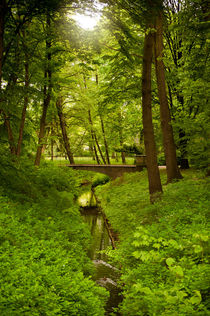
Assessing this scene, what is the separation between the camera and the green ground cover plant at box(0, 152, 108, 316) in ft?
12.3

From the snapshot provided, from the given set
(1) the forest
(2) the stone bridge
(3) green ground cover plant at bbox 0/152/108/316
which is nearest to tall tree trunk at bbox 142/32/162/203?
(1) the forest

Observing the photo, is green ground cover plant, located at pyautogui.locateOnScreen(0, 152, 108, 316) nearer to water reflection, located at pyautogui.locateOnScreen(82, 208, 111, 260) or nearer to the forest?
the forest

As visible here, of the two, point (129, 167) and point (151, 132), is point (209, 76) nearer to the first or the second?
point (151, 132)

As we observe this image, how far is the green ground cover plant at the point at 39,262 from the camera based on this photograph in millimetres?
3763

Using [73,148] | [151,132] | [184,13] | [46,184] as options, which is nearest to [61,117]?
[73,148]

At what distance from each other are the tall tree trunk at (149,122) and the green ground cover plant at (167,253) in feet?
2.03

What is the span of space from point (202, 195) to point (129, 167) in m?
11.3

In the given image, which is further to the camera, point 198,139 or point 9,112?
point 9,112

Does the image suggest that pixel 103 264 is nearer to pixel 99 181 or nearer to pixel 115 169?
pixel 115 169

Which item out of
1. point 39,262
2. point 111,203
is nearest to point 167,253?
point 39,262

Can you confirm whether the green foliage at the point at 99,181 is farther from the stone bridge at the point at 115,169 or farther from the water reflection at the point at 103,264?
the water reflection at the point at 103,264

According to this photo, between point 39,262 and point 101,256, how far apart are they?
13.4 ft

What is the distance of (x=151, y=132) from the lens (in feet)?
32.3

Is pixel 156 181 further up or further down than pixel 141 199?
further up
